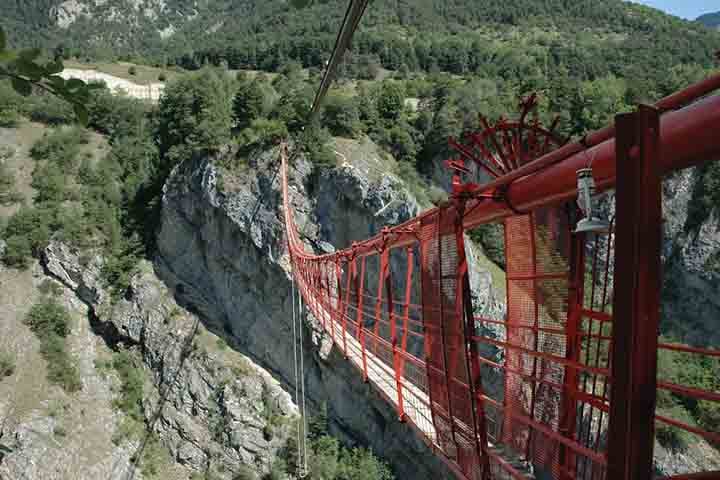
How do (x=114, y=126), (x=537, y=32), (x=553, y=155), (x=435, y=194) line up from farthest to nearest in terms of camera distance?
(x=537, y=32) < (x=114, y=126) < (x=435, y=194) < (x=553, y=155)

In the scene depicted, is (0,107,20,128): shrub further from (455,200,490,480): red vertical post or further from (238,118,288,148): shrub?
(455,200,490,480): red vertical post

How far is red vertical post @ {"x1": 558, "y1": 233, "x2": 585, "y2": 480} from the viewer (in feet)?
7.21

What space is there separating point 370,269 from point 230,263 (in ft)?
17.8

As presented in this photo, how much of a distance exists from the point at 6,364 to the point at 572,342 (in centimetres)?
1962

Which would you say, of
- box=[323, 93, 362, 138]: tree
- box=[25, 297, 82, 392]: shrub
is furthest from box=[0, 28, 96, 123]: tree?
box=[25, 297, 82, 392]: shrub

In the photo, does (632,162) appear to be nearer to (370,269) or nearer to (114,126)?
(370,269)

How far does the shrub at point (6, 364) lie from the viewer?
1606 centimetres

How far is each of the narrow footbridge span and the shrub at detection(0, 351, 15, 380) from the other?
58.6ft

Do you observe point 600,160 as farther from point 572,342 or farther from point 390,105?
point 390,105

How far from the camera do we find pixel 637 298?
2.78 feet

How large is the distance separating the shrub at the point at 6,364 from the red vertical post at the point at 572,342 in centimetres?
1942

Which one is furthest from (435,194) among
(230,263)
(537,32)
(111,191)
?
(537,32)

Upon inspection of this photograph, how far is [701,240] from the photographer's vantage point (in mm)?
19000

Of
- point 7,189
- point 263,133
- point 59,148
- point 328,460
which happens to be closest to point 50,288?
point 7,189
